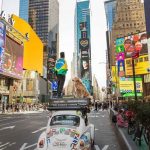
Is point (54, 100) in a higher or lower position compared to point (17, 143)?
higher

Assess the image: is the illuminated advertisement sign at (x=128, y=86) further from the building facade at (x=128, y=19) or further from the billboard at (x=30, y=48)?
the billboard at (x=30, y=48)

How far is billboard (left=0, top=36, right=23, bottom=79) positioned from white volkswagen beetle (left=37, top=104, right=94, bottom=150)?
5391cm

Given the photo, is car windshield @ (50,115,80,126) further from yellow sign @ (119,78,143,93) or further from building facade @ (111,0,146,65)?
building facade @ (111,0,146,65)

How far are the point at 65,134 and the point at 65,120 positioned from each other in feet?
3.11

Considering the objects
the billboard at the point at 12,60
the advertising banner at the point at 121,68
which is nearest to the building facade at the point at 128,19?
the billboard at the point at 12,60

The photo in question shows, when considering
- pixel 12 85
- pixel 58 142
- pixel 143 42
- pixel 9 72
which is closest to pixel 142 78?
pixel 143 42

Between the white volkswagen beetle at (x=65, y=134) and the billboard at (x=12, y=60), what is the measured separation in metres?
53.9

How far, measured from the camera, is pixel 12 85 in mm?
80500

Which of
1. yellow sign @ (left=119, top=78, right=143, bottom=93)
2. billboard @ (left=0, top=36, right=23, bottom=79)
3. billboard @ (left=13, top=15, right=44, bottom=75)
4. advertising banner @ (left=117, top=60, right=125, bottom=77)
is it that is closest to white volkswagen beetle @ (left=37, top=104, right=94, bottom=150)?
advertising banner @ (left=117, top=60, right=125, bottom=77)

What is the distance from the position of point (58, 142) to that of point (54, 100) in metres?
3.26

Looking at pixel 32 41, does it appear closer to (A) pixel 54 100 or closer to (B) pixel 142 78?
(B) pixel 142 78

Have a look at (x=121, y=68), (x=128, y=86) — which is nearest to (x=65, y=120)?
(x=121, y=68)

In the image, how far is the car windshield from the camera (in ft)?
30.7

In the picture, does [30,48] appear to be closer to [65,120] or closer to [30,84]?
[30,84]
